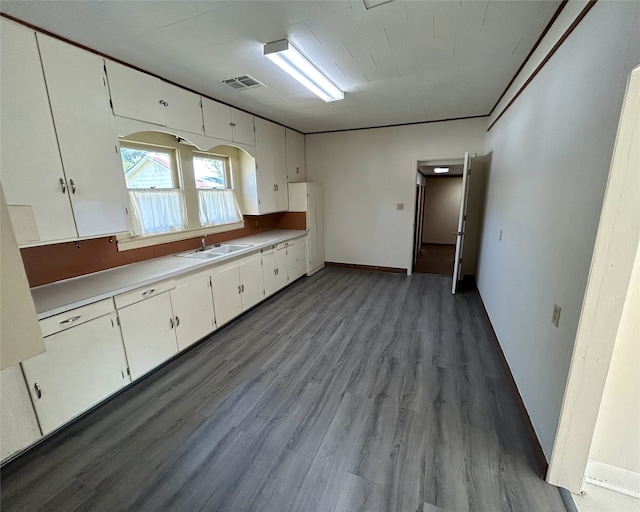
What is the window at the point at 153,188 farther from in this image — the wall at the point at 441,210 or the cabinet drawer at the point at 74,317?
the wall at the point at 441,210

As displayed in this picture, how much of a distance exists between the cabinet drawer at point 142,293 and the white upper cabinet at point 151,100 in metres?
1.49

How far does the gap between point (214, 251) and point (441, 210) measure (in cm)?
684

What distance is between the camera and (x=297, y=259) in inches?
192

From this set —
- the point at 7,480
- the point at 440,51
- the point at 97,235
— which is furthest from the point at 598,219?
the point at 7,480

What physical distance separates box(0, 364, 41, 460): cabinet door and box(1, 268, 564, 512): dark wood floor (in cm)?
14

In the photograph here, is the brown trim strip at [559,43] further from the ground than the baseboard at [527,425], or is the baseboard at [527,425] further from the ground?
the brown trim strip at [559,43]

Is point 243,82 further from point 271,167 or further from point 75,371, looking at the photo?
point 75,371

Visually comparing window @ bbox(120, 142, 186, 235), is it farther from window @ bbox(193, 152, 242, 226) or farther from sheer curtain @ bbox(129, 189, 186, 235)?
window @ bbox(193, 152, 242, 226)

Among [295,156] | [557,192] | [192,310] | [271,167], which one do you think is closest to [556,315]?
[557,192]

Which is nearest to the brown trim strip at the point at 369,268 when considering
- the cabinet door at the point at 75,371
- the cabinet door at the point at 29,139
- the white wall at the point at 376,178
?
the white wall at the point at 376,178

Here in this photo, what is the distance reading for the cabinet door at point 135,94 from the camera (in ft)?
7.64

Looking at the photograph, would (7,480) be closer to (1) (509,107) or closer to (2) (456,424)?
(2) (456,424)

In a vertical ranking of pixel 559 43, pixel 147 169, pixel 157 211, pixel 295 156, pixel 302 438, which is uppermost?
pixel 559 43

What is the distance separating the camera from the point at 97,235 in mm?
2275
